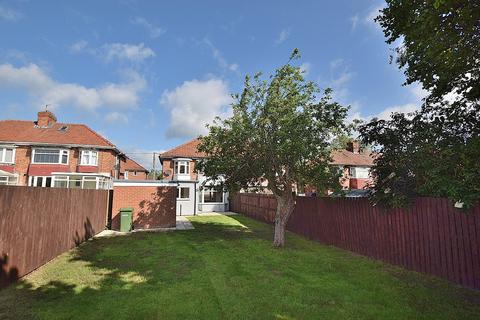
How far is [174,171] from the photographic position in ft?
101

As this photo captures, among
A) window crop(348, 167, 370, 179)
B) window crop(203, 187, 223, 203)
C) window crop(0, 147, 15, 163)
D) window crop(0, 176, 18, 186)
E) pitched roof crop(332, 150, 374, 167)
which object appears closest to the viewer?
window crop(0, 176, 18, 186)

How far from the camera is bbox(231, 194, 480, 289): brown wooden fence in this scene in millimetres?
6836

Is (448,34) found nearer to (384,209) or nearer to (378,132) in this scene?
(378,132)

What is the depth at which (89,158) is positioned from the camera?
1105 inches

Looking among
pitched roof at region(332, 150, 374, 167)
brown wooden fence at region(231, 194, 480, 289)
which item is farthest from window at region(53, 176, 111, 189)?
pitched roof at region(332, 150, 374, 167)

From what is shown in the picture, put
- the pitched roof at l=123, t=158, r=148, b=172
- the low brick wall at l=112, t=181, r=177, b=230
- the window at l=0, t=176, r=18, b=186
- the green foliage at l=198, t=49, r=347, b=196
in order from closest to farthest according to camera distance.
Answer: the green foliage at l=198, t=49, r=347, b=196, the low brick wall at l=112, t=181, r=177, b=230, the window at l=0, t=176, r=18, b=186, the pitched roof at l=123, t=158, r=148, b=172

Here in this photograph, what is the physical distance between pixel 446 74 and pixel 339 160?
29.2m

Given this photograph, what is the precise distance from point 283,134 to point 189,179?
2116 cm

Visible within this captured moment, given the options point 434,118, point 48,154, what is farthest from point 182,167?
point 434,118

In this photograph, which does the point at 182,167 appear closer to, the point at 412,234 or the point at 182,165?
the point at 182,165

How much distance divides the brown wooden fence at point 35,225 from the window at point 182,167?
60.5 feet

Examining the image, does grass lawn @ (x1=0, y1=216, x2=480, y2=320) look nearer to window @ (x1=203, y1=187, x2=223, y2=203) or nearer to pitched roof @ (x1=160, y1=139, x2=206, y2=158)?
window @ (x1=203, y1=187, x2=223, y2=203)

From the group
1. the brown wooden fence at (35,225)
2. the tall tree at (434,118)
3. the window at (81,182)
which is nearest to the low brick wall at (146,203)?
the brown wooden fence at (35,225)

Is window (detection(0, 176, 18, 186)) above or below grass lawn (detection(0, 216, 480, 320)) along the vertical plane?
above
